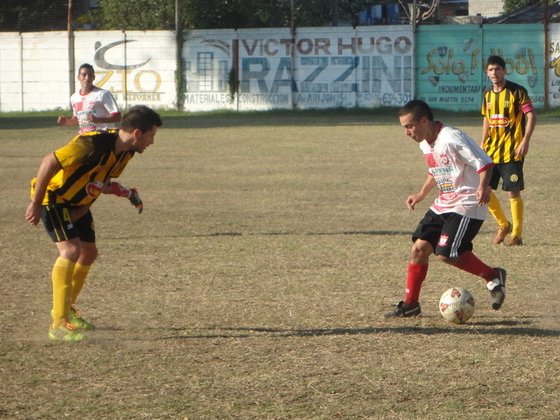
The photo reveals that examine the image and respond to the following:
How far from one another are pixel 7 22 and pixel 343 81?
61.1 ft

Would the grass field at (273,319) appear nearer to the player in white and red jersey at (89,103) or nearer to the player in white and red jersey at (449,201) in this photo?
Answer: the player in white and red jersey at (449,201)

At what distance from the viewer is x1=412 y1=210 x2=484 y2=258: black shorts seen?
5.86m

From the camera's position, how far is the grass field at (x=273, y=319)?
14.6ft

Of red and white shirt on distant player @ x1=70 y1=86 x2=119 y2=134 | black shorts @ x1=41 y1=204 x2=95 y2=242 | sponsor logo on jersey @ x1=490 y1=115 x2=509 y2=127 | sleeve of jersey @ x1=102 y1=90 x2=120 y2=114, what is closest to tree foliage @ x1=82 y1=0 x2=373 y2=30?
red and white shirt on distant player @ x1=70 y1=86 x2=119 y2=134

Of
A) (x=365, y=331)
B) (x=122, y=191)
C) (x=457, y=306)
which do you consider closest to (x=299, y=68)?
(x=122, y=191)

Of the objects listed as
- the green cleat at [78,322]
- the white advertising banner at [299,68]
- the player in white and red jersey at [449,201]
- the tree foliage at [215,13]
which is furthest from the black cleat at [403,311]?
the tree foliage at [215,13]

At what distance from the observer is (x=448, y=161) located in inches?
232

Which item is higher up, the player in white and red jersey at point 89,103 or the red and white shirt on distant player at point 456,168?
the player in white and red jersey at point 89,103

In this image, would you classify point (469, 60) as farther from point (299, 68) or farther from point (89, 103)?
point (89, 103)

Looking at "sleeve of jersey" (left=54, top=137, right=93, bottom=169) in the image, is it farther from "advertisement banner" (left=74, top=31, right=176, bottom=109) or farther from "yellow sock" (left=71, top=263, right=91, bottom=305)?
"advertisement banner" (left=74, top=31, right=176, bottom=109)

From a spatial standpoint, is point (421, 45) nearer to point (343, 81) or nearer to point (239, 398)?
point (343, 81)

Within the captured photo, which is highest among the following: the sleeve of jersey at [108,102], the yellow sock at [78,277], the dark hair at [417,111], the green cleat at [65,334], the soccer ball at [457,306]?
the sleeve of jersey at [108,102]

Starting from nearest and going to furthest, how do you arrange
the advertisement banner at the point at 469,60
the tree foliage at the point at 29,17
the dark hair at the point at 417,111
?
1. the dark hair at the point at 417,111
2. the advertisement banner at the point at 469,60
3. the tree foliage at the point at 29,17

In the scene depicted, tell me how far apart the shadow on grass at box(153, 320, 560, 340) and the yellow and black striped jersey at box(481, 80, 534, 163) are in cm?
355
